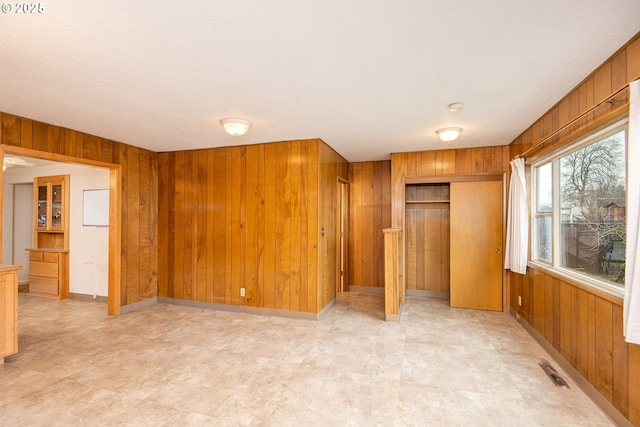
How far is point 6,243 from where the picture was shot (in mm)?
6602

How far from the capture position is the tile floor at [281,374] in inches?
85.0

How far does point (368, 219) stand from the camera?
5.94 m

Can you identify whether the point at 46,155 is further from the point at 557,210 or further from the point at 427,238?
the point at 557,210

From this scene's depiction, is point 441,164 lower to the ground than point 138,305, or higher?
higher

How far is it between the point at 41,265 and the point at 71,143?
3237 mm

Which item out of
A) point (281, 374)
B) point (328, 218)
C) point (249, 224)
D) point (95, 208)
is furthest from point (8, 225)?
point (281, 374)

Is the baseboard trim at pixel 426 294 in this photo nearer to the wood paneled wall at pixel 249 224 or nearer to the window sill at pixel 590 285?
the wood paneled wall at pixel 249 224

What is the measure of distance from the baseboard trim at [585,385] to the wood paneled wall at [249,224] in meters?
2.68

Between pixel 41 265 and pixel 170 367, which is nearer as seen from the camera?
pixel 170 367

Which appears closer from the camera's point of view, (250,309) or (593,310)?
(593,310)

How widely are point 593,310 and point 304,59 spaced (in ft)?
9.90

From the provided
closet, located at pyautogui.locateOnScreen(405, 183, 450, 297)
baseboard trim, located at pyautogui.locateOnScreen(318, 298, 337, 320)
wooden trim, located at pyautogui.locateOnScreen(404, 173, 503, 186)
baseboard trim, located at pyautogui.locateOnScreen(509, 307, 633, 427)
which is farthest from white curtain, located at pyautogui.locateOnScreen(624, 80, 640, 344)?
closet, located at pyautogui.locateOnScreen(405, 183, 450, 297)

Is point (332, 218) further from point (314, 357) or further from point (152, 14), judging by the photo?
point (152, 14)

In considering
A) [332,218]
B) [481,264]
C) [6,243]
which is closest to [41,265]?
[6,243]
